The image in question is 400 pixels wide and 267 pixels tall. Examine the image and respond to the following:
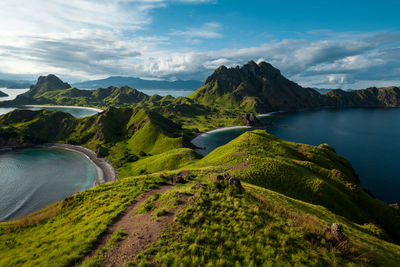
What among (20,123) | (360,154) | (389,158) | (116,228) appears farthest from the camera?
(20,123)

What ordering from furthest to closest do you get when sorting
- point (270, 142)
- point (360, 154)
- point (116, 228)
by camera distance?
point (360, 154) → point (270, 142) → point (116, 228)

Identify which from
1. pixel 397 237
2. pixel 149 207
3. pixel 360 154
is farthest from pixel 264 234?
pixel 360 154

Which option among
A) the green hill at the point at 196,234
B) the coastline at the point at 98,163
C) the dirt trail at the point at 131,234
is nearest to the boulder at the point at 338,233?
the green hill at the point at 196,234

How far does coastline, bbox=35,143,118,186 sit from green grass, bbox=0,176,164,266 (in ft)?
247

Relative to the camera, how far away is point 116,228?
20203 millimetres

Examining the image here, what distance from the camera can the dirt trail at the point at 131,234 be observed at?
15.5 metres

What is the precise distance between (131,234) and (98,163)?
133085mm

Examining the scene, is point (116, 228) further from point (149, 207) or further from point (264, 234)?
point (264, 234)

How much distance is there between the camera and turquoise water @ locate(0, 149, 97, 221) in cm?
8781

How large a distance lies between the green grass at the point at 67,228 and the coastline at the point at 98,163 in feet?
247

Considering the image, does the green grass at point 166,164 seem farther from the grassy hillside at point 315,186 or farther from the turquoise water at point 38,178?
the grassy hillside at point 315,186

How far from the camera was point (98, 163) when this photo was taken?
13162 centimetres

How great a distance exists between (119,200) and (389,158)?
187102 millimetres

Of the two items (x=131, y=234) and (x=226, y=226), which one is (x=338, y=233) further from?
(x=131, y=234)
